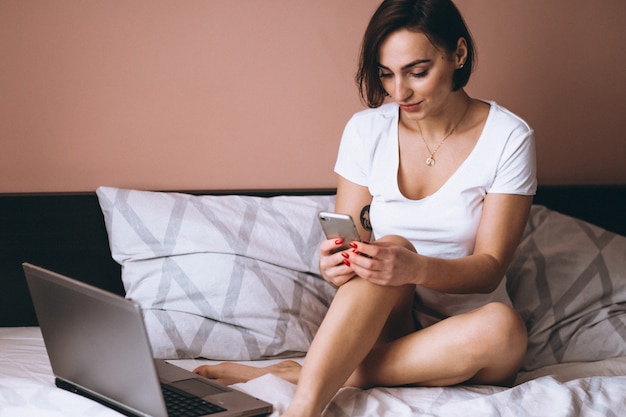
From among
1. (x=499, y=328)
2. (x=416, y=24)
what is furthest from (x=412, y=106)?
(x=499, y=328)

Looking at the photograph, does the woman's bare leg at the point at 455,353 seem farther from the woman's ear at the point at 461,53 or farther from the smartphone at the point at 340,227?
the woman's ear at the point at 461,53

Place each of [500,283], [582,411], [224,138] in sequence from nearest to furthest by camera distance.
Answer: [582,411]
[500,283]
[224,138]

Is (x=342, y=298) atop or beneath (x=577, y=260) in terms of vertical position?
atop

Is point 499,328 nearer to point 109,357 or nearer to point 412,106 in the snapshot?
point 412,106

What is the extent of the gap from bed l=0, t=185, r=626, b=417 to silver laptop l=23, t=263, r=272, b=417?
24 centimetres

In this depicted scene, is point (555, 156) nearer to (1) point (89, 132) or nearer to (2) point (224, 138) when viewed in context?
(2) point (224, 138)

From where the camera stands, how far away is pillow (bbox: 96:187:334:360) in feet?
5.65

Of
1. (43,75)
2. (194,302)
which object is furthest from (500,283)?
(43,75)

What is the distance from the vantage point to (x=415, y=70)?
5.07 ft

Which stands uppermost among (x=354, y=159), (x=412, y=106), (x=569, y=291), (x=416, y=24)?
(x=416, y=24)

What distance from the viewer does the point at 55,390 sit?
1297 millimetres

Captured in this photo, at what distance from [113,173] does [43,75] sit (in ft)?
0.96

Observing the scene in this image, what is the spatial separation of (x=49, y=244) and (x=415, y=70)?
986mm

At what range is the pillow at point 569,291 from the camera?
5.82ft
